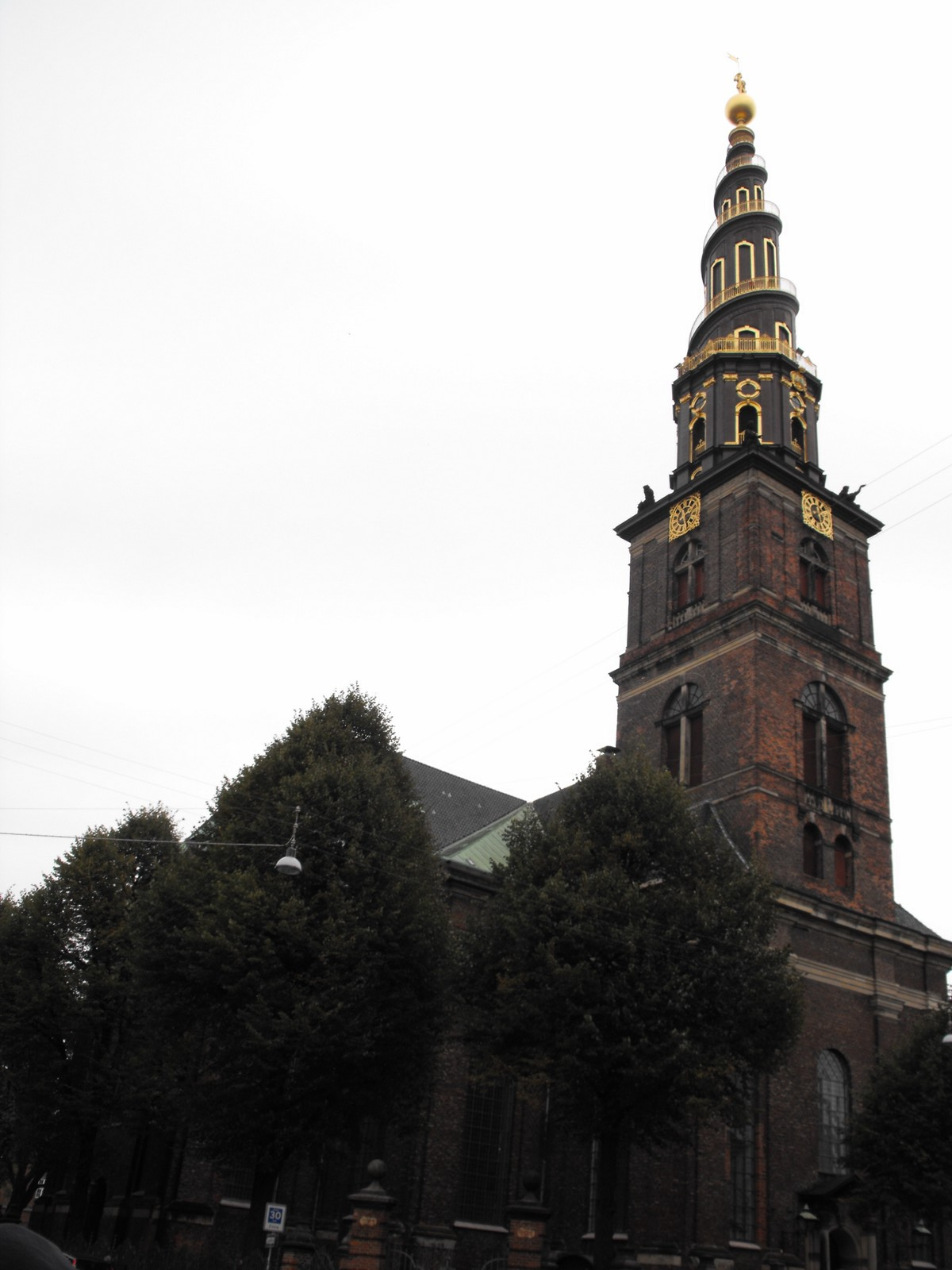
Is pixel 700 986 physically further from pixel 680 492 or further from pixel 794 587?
pixel 680 492

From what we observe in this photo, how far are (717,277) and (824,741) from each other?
19774 mm

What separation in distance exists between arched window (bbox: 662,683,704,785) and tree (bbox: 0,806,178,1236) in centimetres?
1619

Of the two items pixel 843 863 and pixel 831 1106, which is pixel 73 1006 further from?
pixel 843 863

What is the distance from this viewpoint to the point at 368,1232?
66.6ft

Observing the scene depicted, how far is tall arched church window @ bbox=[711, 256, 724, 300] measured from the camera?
147ft

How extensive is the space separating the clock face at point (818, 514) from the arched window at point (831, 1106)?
57.5 feet

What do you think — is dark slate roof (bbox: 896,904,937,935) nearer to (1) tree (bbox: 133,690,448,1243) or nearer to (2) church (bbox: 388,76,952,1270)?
(2) church (bbox: 388,76,952,1270)

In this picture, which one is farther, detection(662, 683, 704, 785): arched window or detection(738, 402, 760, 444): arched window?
detection(738, 402, 760, 444): arched window

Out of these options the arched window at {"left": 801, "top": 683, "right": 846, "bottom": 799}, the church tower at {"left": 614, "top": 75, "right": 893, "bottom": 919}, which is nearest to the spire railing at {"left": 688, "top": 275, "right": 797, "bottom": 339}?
the church tower at {"left": 614, "top": 75, "right": 893, "bottom": 919}

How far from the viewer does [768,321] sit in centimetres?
4262

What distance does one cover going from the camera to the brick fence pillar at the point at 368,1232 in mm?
20141

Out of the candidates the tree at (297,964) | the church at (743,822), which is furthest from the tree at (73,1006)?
the tree at (297,964)

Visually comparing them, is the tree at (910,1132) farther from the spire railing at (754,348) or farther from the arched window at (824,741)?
the spire railing at (754,348)

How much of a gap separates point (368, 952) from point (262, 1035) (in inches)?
110
